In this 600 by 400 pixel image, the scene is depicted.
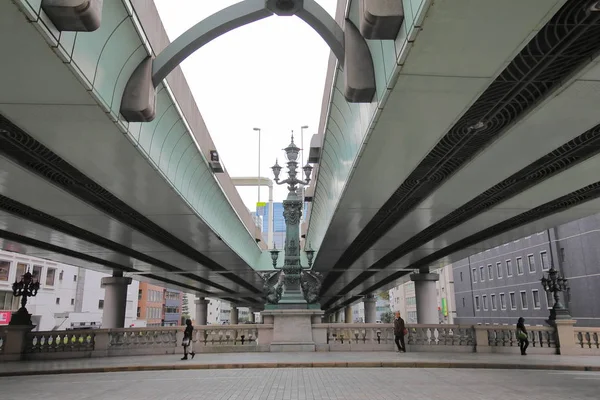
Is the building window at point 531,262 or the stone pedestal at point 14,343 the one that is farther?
the building window at point 531,262

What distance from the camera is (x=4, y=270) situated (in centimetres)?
4772

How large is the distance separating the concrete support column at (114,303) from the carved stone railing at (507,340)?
72.9ft

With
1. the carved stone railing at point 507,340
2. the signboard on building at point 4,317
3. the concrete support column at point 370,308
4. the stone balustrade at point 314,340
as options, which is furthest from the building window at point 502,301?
the signboard on building at point 4,317

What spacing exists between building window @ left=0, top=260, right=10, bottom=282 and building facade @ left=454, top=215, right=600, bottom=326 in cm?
5143

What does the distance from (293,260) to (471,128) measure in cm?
973

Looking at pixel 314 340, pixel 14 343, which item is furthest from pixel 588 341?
pixel 14 343

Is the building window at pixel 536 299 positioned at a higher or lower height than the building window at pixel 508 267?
lower

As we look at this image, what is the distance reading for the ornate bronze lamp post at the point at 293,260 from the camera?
17531 mm

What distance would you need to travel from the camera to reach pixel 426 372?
12.5 meters

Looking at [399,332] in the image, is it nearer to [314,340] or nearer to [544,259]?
[314,340]

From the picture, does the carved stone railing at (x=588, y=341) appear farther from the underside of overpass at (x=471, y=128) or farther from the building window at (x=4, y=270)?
the building window at (x=4, y=270)

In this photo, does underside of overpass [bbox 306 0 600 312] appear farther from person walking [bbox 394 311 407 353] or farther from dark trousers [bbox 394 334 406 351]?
dark trousers [bbox 394 334 406 351]

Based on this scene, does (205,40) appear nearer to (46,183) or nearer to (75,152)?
(75,152)

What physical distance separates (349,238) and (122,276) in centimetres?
1800
